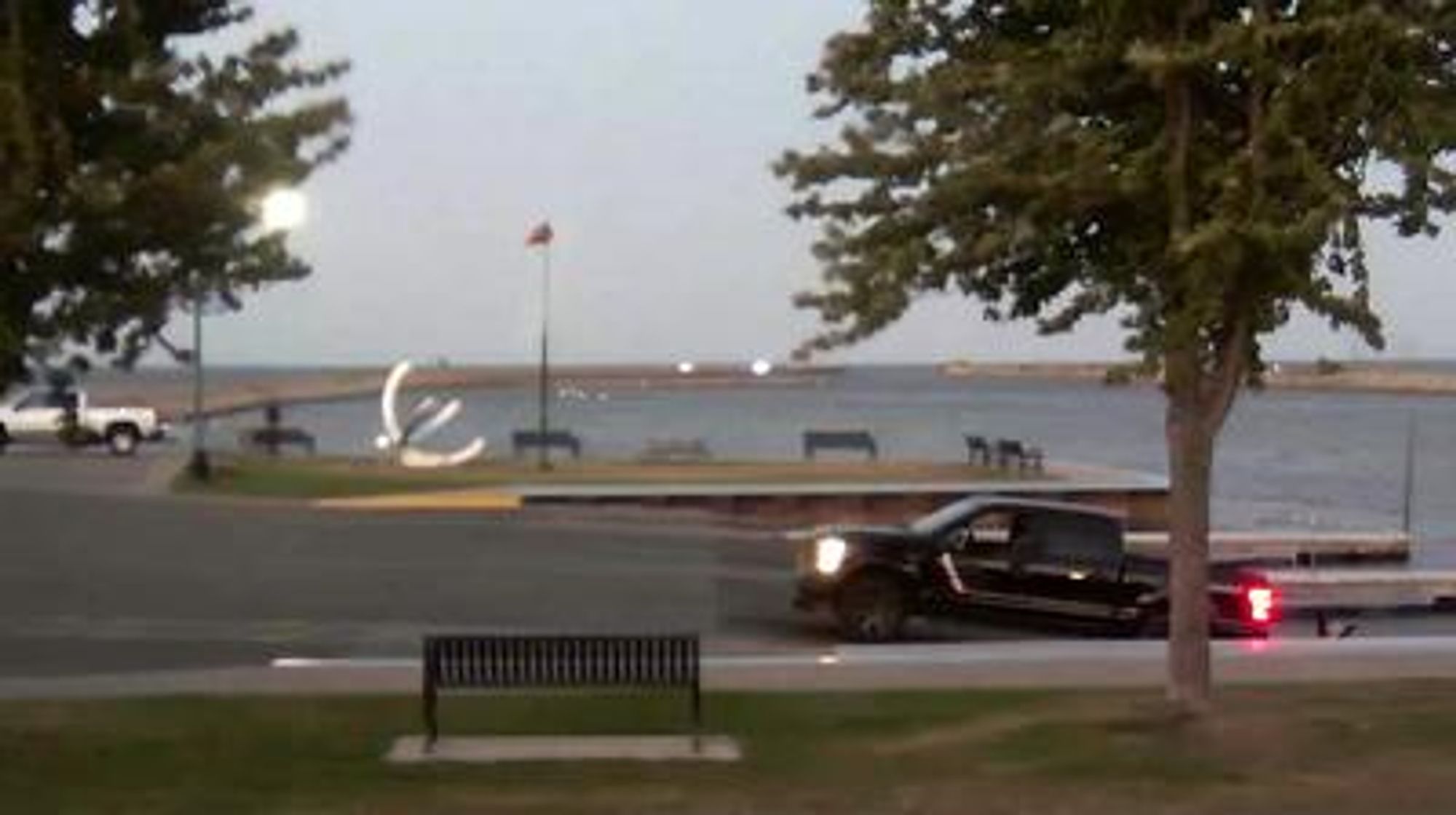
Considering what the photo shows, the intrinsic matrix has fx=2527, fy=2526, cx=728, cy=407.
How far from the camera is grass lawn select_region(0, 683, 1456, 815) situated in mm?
11977

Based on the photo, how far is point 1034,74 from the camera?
13289 millimetres

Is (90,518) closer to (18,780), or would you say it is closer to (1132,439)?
(18,780)

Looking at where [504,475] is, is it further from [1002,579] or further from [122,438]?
[1002,579]

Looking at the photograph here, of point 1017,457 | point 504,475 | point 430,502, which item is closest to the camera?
point 430,502

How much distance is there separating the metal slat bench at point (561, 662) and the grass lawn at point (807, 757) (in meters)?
0.54

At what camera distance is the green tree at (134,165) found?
12.5 metres

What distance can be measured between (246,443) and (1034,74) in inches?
1905

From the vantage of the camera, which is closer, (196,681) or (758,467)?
(196,681)

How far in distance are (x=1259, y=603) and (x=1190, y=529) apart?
8.64 meters

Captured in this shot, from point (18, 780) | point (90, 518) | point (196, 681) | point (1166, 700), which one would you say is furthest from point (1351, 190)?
point (90, 518)

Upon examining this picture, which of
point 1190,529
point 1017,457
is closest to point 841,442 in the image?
point 1017,457

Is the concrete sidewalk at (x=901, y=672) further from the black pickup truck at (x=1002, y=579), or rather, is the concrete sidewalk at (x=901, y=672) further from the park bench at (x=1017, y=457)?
the park bench at (x=1017, y=457)

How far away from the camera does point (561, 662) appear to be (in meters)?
14.4

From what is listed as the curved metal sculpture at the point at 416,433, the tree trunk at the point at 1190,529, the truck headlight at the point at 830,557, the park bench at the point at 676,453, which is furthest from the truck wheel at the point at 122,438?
the tree trunk at the point at 1190,529
